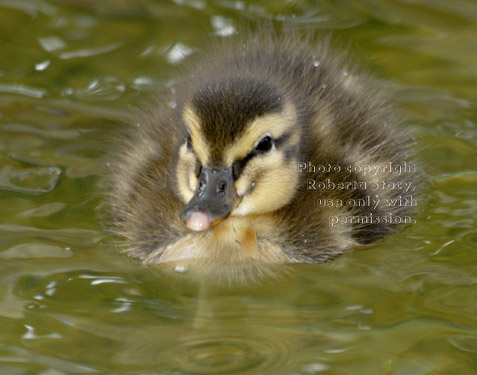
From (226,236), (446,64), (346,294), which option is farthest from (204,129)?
(446,64)

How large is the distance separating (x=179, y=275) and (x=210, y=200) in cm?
38

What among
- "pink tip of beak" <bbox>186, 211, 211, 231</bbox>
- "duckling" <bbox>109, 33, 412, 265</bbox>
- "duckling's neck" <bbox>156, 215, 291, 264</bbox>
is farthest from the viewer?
"duckling's neck" <bbox>156, 215, 291, 264</bbox>

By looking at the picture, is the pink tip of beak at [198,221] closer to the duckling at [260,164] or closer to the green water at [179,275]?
the duckling at [260,164]

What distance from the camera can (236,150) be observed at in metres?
3.04

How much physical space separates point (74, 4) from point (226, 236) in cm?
233

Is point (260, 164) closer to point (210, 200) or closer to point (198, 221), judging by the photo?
point (210, 200)

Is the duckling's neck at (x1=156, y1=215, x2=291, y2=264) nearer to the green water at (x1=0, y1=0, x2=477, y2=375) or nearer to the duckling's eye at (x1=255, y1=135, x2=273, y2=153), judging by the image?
the green water at (x1=0, y1=0, x2=477, y2=375)

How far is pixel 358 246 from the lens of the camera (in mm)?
3402

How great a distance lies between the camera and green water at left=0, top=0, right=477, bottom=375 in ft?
8.78

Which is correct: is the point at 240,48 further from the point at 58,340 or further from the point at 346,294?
the point at 58,340

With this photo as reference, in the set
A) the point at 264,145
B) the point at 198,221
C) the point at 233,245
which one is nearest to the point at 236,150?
the point at 264,145

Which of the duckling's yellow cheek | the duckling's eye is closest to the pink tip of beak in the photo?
the duckling's yellow cheek

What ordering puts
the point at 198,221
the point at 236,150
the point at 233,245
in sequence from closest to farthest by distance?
1. the point at 198,221
2. the point at 236,150
3. the point at 233,245

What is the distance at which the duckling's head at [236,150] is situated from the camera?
2990 millimetres
